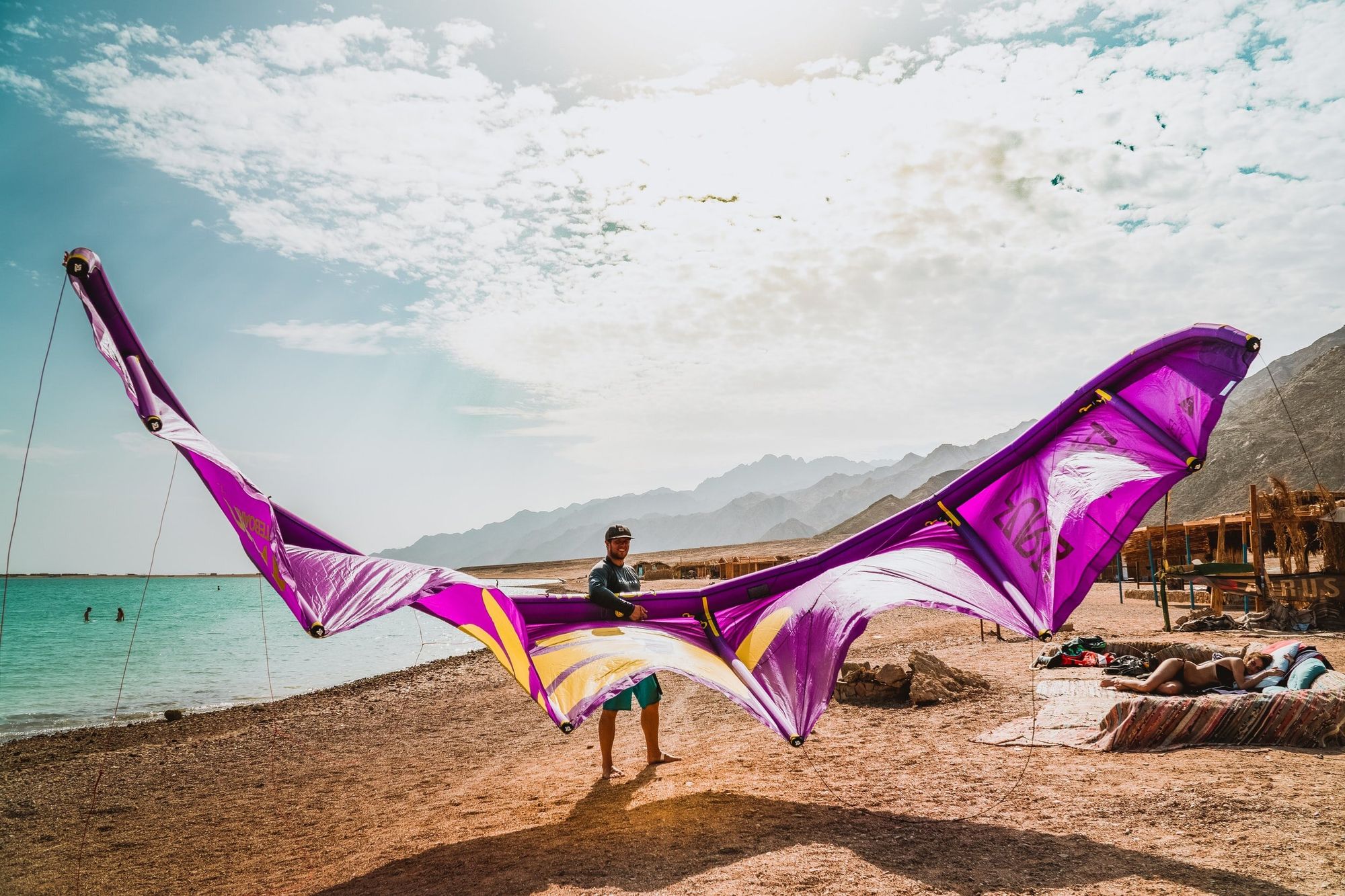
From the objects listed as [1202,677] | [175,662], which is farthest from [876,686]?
[175,662]

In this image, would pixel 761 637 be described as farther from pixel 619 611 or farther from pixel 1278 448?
pixel 1278 448

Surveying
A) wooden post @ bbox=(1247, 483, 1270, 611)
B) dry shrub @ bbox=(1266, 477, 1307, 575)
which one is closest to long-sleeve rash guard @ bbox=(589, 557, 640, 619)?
wooden post @ bbox=(1247, 483, 1270, 611)

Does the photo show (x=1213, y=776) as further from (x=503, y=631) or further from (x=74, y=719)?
(x=74, y=719)

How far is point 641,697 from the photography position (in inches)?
233

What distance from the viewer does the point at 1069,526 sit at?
5.06m

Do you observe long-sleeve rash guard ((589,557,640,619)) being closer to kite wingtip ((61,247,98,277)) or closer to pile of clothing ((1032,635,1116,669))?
kite wingtip ((61,247,98,277))

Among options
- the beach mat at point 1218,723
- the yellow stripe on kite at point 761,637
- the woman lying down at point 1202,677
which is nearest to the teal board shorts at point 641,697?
the yellow stripe on kite at point 761,637

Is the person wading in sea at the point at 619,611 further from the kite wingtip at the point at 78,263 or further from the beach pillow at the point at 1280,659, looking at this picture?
the beach pillow at the point at 1280,659

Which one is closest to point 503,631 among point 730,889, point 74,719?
point 730,889

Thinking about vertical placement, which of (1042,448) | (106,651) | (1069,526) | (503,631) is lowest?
(106,651)

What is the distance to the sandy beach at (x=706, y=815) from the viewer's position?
395cm

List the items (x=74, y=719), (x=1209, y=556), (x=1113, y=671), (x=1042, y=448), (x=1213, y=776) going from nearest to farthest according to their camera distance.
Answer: (x=1213, y=776), (x=1042, y=448), (x=1113, y=671), (x=74, y=719), (x=1209, y=556)

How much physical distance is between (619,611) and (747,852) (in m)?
1.92

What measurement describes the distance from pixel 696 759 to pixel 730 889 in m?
2.92
